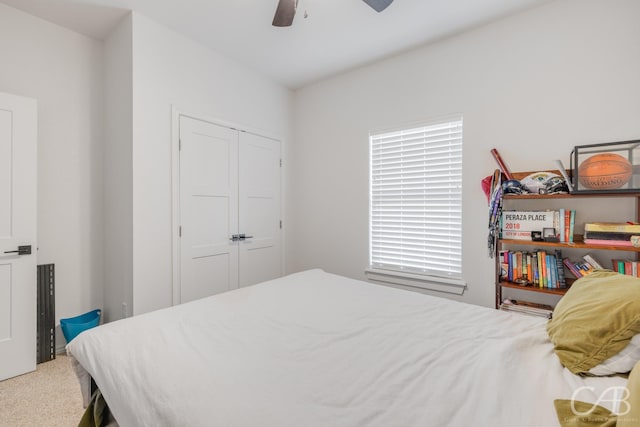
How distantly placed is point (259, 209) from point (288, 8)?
2.08m

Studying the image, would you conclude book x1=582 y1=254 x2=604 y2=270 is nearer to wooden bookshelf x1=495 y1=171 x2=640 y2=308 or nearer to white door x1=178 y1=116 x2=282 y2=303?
wooden bookshelf x1=495 y1=171 x2=640 y2=308

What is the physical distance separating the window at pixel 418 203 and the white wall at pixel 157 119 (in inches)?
75.2

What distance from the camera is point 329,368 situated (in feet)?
3.60

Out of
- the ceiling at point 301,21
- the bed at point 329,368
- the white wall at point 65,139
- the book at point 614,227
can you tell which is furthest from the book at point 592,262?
the white wall at point 65,139

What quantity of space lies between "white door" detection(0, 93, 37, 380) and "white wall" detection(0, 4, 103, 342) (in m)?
0.21

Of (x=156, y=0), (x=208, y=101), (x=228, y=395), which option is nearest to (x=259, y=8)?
(x=156, y=0)

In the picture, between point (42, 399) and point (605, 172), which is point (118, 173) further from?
point (605, 172)

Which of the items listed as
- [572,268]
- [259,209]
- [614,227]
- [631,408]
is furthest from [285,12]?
[572,268]

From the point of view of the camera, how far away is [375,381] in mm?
1009

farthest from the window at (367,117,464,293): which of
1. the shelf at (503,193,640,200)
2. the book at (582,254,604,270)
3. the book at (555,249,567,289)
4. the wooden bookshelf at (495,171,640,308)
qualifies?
the book at (582,254,604,270)

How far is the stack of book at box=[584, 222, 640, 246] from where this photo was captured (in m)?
1.77

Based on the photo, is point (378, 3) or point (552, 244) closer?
point (378, 3)

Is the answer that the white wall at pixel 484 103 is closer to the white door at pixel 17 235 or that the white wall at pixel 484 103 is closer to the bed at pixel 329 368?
the bed at pixel 329 368

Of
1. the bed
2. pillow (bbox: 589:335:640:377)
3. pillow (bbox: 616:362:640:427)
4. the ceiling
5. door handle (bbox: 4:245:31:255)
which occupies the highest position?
the ceiling
